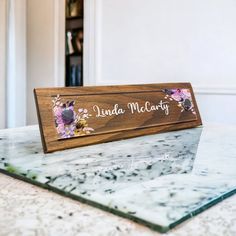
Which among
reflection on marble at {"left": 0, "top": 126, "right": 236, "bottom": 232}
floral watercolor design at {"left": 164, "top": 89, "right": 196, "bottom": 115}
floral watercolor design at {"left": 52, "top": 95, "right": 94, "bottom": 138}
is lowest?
reflection on marble at {"left": 0, "top": 126, "right": 236, "bottom": 232}

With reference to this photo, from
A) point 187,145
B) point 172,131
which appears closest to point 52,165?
point 187,145

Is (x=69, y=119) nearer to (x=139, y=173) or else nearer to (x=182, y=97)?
(x=139, y=173)

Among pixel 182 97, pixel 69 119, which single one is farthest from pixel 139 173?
pixel 182 97

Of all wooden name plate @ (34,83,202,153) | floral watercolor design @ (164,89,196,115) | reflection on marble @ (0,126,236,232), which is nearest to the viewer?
reflection on marble @ (0,126,236,232)

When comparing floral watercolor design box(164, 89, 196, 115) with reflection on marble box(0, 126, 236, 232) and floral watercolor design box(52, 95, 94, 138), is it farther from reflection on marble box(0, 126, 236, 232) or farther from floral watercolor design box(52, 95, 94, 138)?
floral watercolor design box(52, 95, 94, 138)

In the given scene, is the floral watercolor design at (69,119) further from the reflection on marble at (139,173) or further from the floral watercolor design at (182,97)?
the floral watercolor design at (182,97)

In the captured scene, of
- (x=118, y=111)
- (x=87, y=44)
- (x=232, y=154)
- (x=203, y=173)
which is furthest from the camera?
(x=87, y=44)

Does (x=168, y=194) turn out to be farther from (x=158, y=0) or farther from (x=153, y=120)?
(x=158, y=0)

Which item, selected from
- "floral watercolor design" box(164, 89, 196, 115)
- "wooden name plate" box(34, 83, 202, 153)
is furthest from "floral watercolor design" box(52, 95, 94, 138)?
"floral watercolor design" box(164, 89, 196, 115)

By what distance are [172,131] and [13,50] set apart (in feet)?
7.79

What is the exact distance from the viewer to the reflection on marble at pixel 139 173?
396 mm

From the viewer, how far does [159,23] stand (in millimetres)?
1851

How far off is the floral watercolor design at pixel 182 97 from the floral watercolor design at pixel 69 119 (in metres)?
0.33

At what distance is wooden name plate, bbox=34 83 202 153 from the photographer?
690 millimetres
